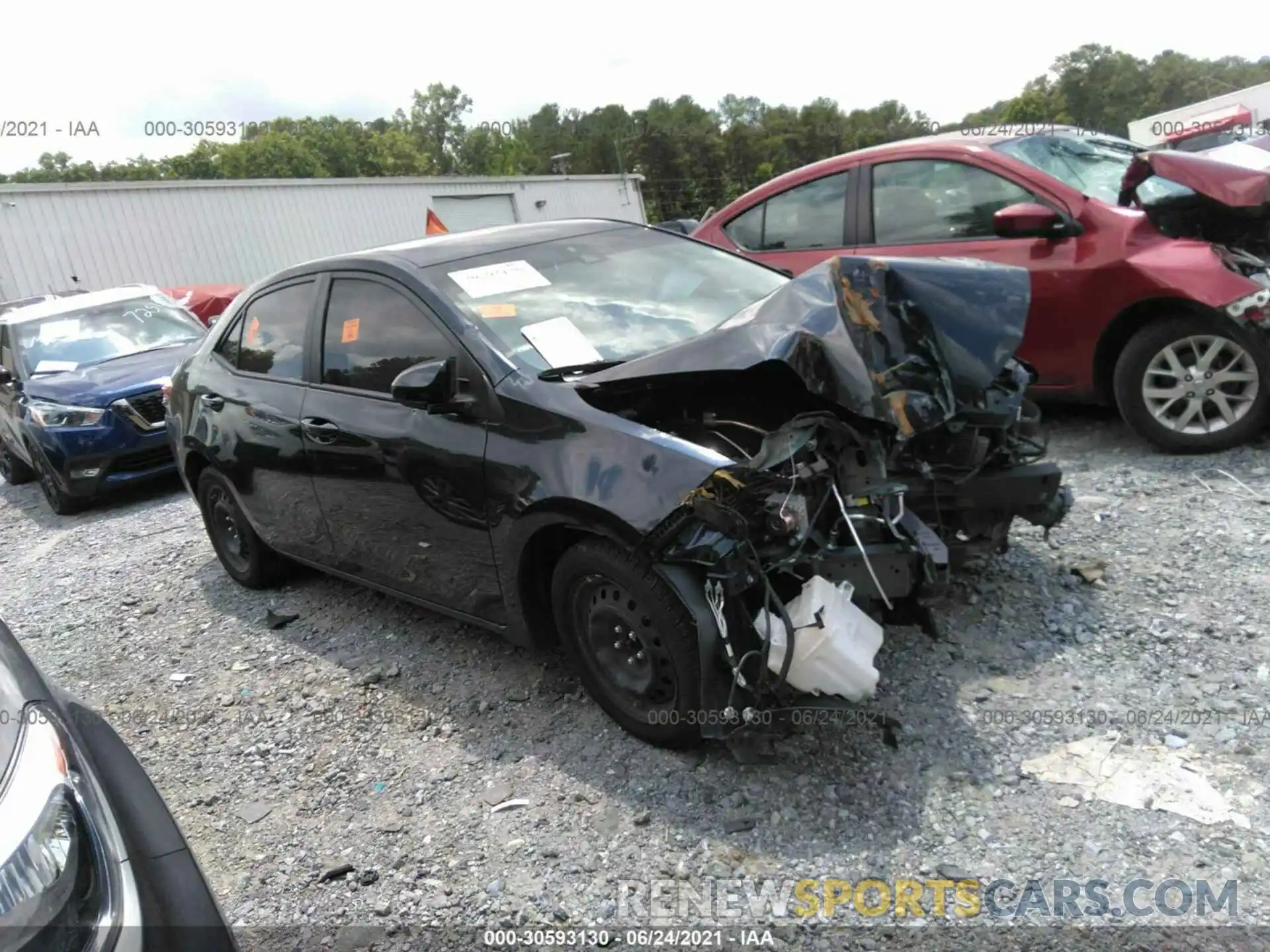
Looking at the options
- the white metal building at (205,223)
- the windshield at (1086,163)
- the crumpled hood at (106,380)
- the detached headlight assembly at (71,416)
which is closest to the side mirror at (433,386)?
the windshield at (1086,163)

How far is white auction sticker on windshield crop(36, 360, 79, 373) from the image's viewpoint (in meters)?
8.33

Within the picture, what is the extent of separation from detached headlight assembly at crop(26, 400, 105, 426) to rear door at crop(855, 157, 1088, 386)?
618 centimetres

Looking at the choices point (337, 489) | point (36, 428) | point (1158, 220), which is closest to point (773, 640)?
point (337, 489)

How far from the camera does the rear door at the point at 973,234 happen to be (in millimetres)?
5016

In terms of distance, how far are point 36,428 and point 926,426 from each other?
7539 mm

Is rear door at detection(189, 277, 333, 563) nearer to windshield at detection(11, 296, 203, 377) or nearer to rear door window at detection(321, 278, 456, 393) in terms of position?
rear door window at detection(321, 278, 456, 393)

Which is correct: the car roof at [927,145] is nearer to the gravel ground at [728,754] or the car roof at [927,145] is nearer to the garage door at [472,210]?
the gravel ground at [728,754]

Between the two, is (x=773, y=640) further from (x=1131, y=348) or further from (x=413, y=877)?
(x=1131, y=348)

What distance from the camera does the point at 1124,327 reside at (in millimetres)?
4895

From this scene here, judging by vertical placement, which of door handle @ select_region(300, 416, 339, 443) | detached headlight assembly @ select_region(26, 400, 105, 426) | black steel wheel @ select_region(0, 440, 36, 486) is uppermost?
door handle @ select_region(300, 416, 339, 443)

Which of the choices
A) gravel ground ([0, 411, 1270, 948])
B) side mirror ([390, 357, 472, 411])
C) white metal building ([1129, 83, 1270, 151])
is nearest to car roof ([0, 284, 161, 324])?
gravel ground ([0, 411, 1270, 948])

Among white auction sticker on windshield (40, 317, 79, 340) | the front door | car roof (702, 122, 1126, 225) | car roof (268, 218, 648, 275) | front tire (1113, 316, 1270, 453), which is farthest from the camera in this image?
white auction sticker on windshield (40, 317, 79, 340)

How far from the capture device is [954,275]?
3406mm

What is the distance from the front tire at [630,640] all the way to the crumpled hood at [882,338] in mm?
667
